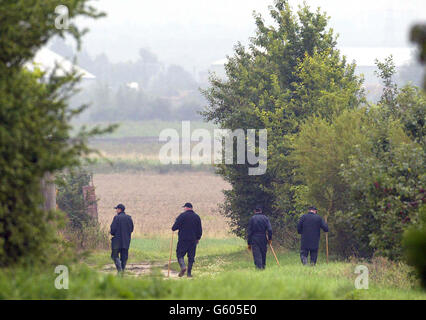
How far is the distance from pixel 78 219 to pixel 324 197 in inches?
369

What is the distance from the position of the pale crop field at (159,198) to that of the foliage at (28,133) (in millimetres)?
16838

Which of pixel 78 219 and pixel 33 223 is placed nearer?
pixel 33 223

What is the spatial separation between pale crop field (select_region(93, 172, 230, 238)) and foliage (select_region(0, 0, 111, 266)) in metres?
16.8

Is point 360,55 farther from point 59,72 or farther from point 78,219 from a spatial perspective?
point 59,72

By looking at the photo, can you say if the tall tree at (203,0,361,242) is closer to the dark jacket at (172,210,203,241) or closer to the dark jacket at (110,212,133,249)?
the dark jacket at (172,210,203,241)

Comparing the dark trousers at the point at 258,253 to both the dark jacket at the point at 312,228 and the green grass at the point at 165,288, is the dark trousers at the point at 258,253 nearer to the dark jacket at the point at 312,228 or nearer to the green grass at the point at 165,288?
the dark jacket at the point at 312,228

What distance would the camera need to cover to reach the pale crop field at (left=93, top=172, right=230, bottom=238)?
35938mm

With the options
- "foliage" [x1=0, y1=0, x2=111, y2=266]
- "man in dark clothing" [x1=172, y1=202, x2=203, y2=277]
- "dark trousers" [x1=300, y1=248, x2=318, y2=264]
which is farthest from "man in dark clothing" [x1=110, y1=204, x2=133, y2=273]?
"foliage" [x1=0, y1=0, x2=111, y2=266]

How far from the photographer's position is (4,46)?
34.4ft

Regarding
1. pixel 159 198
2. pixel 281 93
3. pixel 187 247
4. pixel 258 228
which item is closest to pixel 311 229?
pixel 258 228

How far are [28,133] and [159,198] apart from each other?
1614 inches

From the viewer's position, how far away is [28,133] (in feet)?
33.8

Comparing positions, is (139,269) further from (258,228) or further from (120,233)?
(258,228)

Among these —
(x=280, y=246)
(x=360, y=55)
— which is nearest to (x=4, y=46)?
(x=280, y=246)
